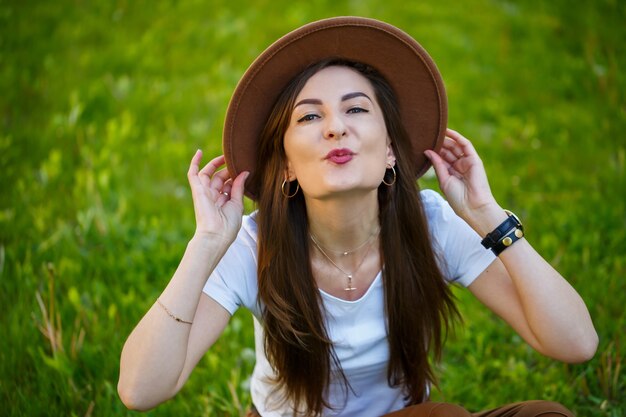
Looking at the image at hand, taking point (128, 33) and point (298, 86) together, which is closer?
point (298, 86)

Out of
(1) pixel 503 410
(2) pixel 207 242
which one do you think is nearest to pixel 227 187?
(2) pixel 207 242

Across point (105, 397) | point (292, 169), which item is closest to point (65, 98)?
point (105, 397)

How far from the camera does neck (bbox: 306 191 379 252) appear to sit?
267 centimetres

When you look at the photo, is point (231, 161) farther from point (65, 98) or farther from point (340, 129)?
point (65, 98)

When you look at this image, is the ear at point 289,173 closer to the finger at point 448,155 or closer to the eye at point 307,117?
the eye at point 307,117

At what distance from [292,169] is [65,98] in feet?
11.4

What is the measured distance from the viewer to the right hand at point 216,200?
2.54 m

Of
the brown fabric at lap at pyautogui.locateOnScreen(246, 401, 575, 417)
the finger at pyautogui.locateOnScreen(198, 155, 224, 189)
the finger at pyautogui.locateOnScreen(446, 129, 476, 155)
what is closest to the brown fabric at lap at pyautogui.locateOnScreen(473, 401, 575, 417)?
the brown fabric at lap at pyautogui.locateOnScreen(246, 401, 575, 417)

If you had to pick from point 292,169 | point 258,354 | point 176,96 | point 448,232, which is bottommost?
point 258,354

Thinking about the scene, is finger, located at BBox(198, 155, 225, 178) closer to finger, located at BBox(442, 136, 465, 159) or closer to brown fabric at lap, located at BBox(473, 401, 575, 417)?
finger, located at BBox(442, 136, 465, 159)

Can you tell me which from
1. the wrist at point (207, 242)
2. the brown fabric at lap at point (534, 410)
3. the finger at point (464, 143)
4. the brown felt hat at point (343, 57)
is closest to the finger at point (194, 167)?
the brown felt hat at point (343, 57)

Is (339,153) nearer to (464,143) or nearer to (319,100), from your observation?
(319,100)

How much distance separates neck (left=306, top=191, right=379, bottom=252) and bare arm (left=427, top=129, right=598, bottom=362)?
33 cm

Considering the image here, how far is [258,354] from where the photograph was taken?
9.48 ft
